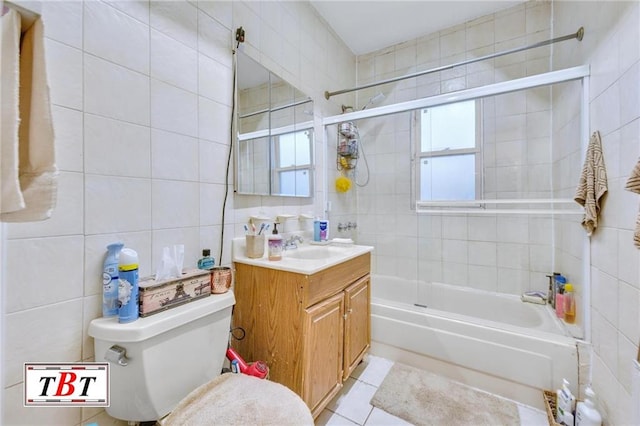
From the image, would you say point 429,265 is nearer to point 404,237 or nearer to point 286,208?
point 404,237

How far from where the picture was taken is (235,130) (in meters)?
1.38

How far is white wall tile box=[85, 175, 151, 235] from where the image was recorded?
86 centimetres

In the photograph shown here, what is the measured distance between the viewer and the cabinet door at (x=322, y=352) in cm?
115

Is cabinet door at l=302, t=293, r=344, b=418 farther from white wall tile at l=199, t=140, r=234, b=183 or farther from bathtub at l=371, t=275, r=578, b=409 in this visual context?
white wall tile at l=199, t=140, r=234, b=183

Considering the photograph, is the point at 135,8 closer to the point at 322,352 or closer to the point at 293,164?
the point at 293,164

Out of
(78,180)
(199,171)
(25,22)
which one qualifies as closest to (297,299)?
(199,171)

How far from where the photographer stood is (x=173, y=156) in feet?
3.62

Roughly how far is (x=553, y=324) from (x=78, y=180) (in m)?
2.52

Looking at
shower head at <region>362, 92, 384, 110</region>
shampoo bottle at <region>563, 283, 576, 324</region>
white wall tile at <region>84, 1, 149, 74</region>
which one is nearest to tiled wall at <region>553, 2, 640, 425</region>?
shampoo bottle at <region>563, 283, 576, 324</region>

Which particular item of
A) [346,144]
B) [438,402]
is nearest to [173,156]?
[346,144]

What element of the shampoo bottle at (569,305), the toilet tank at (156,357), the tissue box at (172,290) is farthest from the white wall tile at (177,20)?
the shampoo bottle at (569,305)

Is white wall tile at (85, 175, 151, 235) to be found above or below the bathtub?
above

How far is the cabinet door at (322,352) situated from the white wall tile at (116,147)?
923 mm

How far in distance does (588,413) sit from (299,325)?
1327 mm
